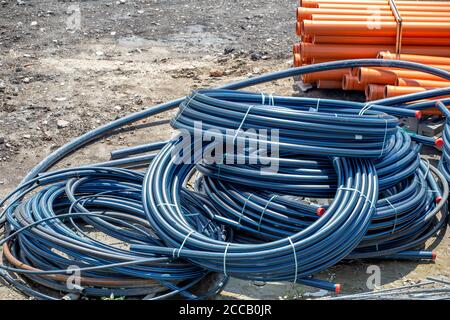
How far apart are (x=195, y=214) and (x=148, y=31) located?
4.83 meters

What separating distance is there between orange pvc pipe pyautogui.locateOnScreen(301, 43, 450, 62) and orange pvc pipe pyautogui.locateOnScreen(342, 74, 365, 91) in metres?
0.26

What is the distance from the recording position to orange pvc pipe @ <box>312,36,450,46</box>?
719cm

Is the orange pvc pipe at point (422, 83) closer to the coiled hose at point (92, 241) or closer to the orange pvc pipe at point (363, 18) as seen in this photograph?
the orange pvc pipe at point (363, 18)

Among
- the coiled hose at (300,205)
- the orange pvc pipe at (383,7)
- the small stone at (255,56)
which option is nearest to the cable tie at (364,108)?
the coiled hose at (300,205)

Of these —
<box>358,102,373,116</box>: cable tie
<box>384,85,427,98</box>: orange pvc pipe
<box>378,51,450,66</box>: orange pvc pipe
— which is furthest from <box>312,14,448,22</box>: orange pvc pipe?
<box>358,102,373,116</box>: cable tie

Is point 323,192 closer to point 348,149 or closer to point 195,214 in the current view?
point 348,149

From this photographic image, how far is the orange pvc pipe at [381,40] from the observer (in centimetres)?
719

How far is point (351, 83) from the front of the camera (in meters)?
7.05

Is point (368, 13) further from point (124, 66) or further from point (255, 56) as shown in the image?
point (124, 66)

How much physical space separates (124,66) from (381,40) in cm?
302

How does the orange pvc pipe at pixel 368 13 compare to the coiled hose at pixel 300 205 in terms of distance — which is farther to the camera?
the orange pvc pipe at pixel 368 13

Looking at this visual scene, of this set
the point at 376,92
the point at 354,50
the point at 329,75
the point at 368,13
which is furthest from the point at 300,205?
the point at 368,13

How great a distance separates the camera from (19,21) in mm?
9656

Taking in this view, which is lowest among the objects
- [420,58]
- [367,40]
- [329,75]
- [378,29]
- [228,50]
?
[329,75]
